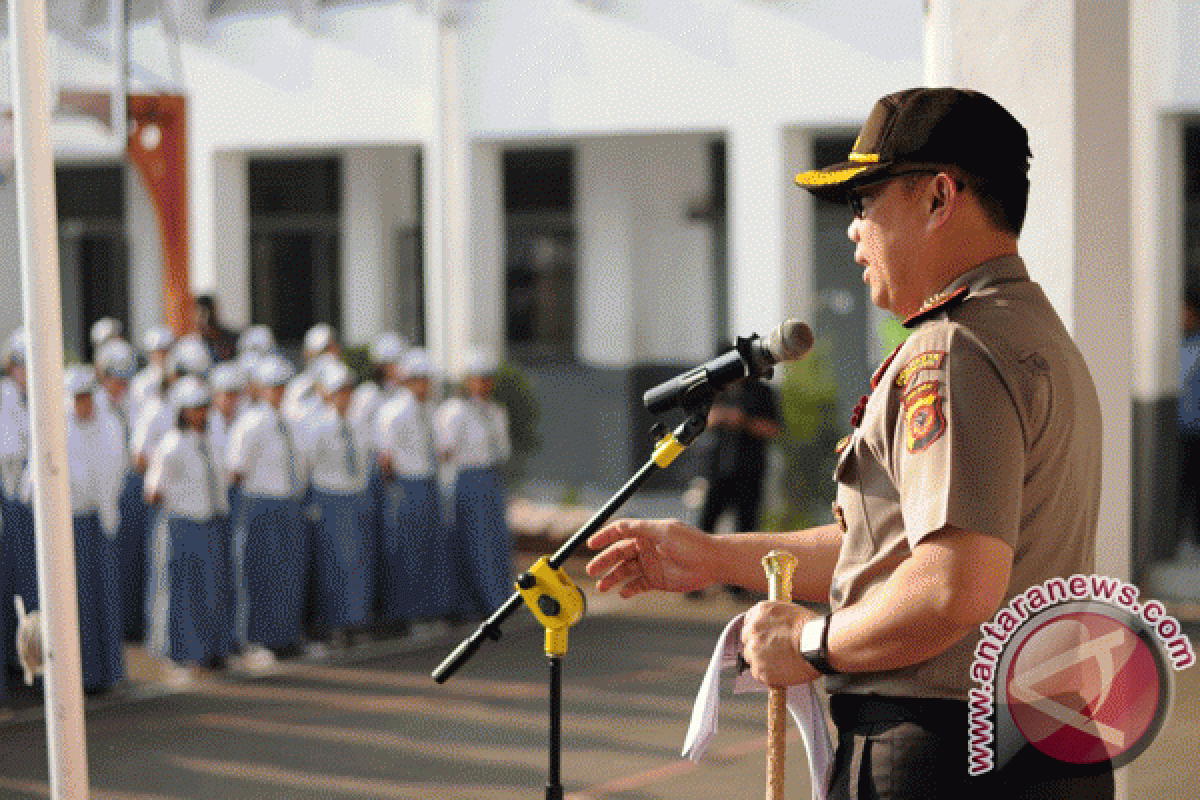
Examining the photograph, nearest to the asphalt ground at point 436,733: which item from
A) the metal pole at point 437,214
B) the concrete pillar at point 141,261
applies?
the metal pole at point 437,214

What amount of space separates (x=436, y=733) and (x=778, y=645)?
551 centimetres

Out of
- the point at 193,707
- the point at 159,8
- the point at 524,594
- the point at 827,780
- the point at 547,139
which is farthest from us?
the point at 159,8

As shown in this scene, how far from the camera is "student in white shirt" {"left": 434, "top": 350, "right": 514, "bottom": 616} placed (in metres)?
10.7

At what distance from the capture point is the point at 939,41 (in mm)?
4379

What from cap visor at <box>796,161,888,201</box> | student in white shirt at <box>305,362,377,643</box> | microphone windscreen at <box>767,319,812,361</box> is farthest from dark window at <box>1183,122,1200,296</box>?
cap visor at <box>796,161,888,201</box>

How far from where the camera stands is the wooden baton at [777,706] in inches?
93.7

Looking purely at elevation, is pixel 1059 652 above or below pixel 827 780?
above

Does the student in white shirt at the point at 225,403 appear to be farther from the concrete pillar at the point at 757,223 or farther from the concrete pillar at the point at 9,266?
the concrete pillar at the point at 9,266

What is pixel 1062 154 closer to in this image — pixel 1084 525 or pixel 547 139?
pixel 1084 525

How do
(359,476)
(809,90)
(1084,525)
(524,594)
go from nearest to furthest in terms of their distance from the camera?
1. (1084,525)
2. (524,594)
3. (359,476)
4. (809,90)

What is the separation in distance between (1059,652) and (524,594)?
2.94 ft

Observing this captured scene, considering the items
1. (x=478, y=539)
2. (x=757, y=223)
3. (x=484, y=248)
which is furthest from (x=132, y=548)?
(x=757, y=223)

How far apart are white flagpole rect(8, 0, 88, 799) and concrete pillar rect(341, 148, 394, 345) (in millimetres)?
12978

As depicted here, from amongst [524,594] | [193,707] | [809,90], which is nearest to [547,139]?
[809,90]
